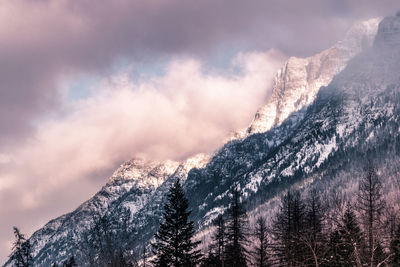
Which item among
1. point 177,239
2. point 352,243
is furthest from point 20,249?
point 352,243

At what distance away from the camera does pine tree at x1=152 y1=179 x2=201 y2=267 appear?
143ft

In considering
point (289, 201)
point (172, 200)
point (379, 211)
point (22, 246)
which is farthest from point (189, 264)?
point (22, 246)

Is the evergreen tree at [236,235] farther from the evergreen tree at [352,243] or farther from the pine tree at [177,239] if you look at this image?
the evergreen tree at [352,243]

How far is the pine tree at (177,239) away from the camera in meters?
43.7

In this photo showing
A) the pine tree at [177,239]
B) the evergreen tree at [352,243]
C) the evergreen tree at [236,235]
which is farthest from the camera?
the evergreen tree at [236,235]

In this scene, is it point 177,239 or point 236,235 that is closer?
point 177,239

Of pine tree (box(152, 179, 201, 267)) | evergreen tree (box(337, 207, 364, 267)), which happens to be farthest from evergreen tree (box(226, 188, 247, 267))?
evergreen tree (box(337, 207, 364, 267))

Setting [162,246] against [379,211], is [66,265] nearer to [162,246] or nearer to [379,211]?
[162,246]

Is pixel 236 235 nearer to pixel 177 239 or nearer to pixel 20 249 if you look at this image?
pixel 177 239

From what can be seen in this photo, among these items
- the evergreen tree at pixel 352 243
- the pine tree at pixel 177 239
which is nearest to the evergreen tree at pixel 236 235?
the pine tree at pixel 177 239

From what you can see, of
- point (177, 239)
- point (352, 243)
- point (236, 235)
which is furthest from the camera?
point (236, 235)

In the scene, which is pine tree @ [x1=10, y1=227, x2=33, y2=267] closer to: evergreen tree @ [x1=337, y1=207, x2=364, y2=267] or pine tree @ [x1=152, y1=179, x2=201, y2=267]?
pine tree @ [x1=152, y1=179, x2=201, y2=267]

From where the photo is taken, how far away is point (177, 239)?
44.7m

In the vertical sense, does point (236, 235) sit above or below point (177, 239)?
above
